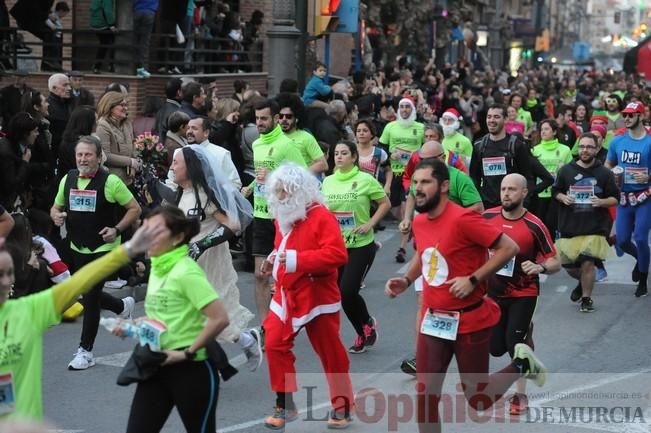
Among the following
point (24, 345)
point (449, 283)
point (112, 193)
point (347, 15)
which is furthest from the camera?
point (347, 15)

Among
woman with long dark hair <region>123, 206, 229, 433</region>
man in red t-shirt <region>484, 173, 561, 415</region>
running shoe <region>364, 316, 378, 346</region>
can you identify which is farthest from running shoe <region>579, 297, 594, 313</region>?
woman with long dark hair <region>123, 206, 229, 433</region>

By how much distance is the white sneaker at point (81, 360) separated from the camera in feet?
31.6

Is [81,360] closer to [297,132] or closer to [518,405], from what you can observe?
[297,132]

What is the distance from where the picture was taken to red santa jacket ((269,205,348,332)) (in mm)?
7988

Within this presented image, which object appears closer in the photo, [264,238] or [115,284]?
[264,238]

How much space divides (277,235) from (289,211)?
1.55ft

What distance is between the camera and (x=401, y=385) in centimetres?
939

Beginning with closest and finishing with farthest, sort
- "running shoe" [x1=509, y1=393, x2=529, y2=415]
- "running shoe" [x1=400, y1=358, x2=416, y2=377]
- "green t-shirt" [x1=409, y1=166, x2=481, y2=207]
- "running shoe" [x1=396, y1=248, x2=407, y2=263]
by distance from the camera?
"running shoe" [x1=509, y1=393, x2=529, y2=415]
"running shoe" [x1=400, y1=358, x2=416, y2=377]
"green t-shirt" [x1=409, y1=166, x2=481, y2=207]
"running shoe" [x1=396, y1=248, x2=407, y2=263]

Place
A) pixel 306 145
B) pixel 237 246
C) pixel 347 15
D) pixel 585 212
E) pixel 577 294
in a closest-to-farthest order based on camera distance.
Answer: pixel 306 145, pixel 585 212, pixel 577 294, pixel 237 246, pixel 347 15

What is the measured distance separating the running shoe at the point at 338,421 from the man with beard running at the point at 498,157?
487cm

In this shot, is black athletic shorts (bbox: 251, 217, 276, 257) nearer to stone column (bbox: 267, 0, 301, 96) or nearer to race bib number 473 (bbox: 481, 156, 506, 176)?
race bib number 473 (bbox: 481, 156, 506, 176)

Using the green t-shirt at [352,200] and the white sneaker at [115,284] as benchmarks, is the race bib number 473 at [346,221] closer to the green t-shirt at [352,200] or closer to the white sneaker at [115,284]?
the green t-shirt at [352,200]

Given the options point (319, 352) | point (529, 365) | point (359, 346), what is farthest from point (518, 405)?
point (359, 346)

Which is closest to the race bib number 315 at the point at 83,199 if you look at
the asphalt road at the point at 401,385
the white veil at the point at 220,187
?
the white veil at the point at 220,187
